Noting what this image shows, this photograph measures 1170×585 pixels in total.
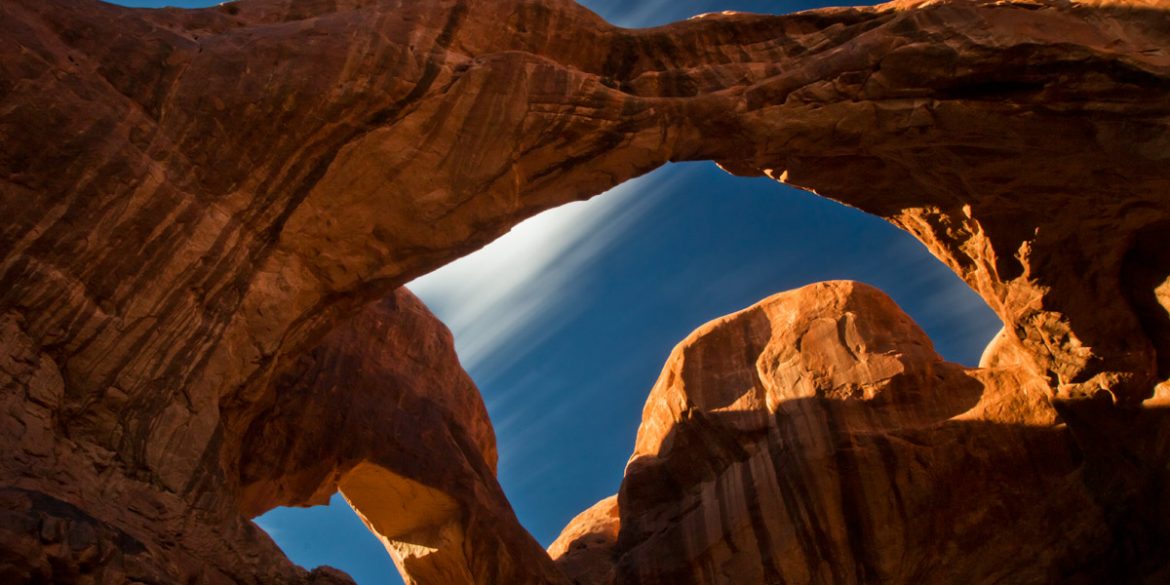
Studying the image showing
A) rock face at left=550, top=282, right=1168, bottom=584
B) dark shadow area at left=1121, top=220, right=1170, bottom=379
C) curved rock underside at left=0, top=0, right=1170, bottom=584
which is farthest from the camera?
rock face at left=550, top=282, right=1168, bottom=584

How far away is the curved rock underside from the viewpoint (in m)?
A: 11.8

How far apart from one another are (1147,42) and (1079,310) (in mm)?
5215

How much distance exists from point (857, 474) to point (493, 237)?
33.7 ft

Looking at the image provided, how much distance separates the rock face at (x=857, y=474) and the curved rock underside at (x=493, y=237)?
0.08 meters

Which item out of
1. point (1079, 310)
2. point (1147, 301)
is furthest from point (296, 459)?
point (1147, 301)

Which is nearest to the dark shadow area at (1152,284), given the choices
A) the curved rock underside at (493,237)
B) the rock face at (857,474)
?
the curved rock underside at (493,237)

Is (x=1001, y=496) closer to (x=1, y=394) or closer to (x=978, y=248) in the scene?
(x=978, y=248)

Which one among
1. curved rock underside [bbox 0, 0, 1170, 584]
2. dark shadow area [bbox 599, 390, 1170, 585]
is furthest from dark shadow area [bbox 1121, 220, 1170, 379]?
dark shadow area [bbox 599, 390, 1170, 585]

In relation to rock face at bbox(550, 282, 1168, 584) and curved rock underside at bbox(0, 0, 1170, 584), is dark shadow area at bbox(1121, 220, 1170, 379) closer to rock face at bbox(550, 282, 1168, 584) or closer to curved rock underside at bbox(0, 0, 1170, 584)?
curved rock underside at bbox(0, 0, 1170, 584)

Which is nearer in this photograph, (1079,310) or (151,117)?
(151,117)

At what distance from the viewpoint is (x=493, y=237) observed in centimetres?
1588

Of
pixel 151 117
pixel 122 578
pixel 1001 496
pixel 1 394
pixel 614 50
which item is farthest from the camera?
pixel 1001 496

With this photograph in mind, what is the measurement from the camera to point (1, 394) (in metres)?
10.5

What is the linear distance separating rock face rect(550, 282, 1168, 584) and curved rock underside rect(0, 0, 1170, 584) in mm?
76
